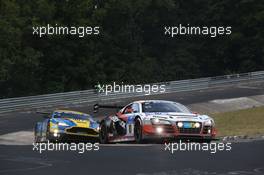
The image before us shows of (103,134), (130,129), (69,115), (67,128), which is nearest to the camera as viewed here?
(130,129)

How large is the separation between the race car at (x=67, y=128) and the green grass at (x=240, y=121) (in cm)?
609

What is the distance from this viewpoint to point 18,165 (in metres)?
12.6

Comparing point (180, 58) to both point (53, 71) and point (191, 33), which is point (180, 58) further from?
point (53, 71)

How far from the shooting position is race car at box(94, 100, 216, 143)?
659 inches

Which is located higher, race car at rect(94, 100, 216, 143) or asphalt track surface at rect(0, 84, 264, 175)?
race car at rect(94, 100, 216, 143)

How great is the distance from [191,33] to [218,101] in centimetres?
3733

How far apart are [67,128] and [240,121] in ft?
37.7

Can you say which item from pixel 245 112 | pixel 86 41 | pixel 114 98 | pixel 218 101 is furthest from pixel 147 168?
pixel 86 41

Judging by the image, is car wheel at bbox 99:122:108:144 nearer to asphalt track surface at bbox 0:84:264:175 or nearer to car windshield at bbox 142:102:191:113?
car windshield at bbox 142:102:191:113

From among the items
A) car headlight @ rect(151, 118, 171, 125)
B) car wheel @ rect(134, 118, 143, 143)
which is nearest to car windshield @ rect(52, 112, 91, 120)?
car wheel @ rect(134, 118, 143, 143)

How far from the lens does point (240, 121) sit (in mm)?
29875

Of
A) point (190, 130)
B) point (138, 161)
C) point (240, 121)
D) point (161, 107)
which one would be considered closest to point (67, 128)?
point (161, 107)

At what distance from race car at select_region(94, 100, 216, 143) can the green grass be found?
7643 mm

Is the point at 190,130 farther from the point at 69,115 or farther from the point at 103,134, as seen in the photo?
the point at 69,115
